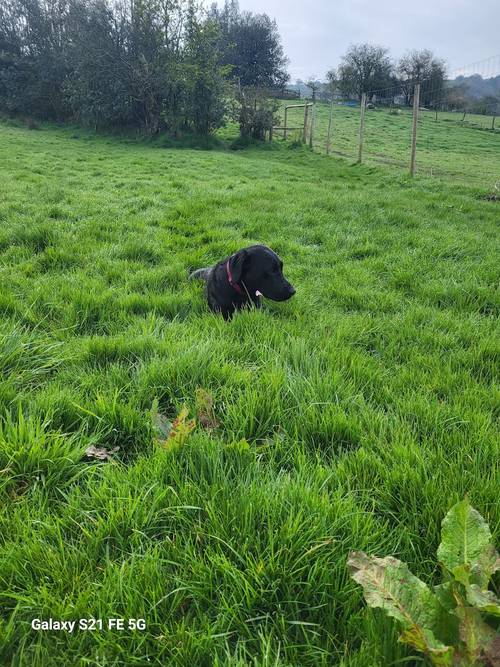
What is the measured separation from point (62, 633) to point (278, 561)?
1.94 feet

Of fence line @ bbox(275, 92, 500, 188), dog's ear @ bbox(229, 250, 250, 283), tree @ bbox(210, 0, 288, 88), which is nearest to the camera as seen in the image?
dog's ear @ bbox(229, 250, 250, 283)

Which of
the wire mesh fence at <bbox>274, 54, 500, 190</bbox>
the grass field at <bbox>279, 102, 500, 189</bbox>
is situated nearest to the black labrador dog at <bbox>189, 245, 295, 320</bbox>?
the wire mesh fence at <bbox>274, 54, 500, 190</bbox>

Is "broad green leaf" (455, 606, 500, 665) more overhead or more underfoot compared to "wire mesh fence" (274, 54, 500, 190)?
more underfoot

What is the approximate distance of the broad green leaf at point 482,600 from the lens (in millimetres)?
977

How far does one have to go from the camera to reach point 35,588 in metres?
1.16

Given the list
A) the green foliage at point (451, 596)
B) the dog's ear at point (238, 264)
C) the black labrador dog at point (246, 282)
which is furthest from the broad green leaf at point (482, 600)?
the dog's ear at point (238, 264)

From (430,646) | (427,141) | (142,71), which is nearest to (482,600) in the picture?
(430,646)

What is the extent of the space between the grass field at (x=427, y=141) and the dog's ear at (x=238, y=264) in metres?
11.1

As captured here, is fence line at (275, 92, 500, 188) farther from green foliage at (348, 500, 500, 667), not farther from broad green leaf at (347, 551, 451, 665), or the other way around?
broad green leaf at (347, 551, 451, 665)

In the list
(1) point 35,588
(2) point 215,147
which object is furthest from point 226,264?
(2) point 215,147

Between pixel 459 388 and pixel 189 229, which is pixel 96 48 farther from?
pixel 459 388

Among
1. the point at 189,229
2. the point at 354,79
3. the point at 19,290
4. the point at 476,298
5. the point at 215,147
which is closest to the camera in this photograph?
the point at 19,290

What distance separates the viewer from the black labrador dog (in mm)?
3561

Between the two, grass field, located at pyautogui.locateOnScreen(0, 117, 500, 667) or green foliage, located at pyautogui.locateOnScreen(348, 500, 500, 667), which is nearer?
green foliage, located at pyautogui.locateOnScreen(348, 500, 500, 667)
